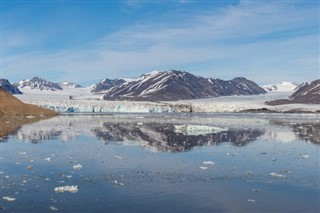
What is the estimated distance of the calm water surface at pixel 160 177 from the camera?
11.1 m

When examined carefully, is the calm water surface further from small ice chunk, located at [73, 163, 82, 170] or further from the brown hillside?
the brown hillside

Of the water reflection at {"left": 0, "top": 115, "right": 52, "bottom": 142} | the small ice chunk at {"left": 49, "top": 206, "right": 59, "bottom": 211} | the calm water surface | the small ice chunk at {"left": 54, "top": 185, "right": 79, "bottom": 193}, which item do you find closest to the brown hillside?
the water reflection at {"left": 0, "top": 115, "right": 52, "bottom": 142}

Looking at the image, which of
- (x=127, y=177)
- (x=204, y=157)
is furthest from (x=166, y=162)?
(x=127, y=177)

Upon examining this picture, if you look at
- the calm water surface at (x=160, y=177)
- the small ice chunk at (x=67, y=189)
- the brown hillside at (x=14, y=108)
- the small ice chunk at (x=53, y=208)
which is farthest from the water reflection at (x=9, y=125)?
the small ice chunk at (x=53, y=208)

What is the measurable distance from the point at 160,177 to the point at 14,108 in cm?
5788

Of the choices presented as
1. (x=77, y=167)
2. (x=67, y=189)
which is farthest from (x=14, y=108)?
(x=67, y=189)

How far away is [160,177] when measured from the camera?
14.7 metres

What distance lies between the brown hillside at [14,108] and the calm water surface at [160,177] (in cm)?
4371

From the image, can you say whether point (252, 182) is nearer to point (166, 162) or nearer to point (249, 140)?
point (166, 162)

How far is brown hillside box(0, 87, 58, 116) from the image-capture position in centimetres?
6644

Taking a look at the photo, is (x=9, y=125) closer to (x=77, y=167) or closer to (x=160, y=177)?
(x=77, y=167)

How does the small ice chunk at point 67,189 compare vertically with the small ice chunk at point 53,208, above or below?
above

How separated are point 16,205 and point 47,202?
798 millimetres

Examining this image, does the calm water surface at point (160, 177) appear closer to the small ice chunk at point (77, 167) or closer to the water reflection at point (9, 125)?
the small ice chunk at point (77, 167)
